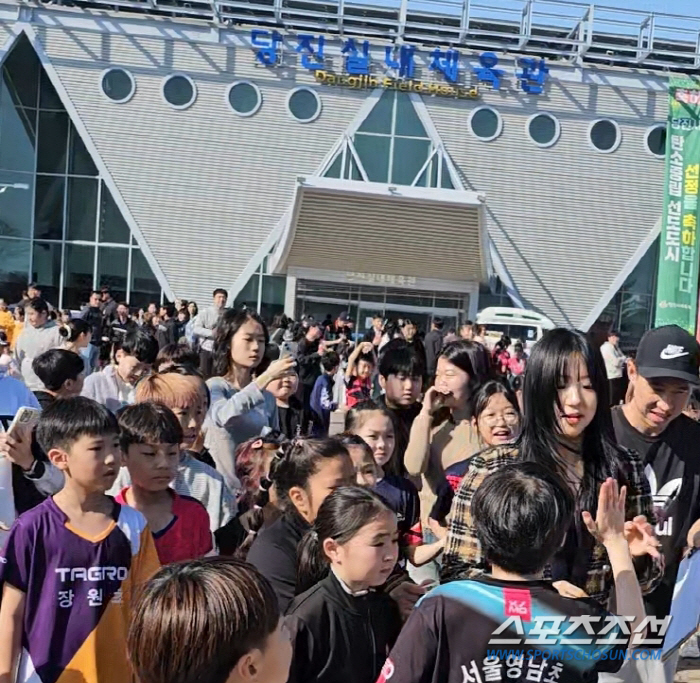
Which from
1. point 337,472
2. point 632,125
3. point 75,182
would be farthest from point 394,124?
point 337,472

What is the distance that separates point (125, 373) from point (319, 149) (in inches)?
849

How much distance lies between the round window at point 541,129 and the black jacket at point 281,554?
84.4 ft

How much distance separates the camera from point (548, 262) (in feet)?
91.5

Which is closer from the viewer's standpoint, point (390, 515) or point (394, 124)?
point (390, 515)

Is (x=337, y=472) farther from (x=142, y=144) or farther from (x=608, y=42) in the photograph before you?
(x=608, y=42)

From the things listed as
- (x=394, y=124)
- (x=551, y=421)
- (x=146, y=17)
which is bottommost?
(x=551, y=421)

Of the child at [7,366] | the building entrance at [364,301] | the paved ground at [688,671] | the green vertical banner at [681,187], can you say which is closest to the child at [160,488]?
the child at [7,366]

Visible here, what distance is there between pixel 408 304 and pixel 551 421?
2489 centimetres

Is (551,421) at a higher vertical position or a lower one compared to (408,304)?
lower

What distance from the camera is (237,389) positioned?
18.1ft

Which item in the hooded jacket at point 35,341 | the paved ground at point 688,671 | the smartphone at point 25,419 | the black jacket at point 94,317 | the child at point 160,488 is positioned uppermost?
the black jacket at point 94,317

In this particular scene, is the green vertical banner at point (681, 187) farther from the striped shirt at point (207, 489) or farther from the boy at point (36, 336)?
the striped shirt at point (207, 489)

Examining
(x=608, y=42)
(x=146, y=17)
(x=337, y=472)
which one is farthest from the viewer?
(x=608, y=42)

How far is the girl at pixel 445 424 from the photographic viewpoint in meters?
5.01
